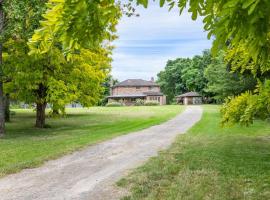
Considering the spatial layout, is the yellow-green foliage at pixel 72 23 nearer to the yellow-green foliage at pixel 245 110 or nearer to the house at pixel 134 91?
the yellow-green foliage at pixel 245 110

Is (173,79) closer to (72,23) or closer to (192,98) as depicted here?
(192,98)

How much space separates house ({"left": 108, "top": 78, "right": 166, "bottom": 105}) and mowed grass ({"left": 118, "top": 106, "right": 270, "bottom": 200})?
8129cm

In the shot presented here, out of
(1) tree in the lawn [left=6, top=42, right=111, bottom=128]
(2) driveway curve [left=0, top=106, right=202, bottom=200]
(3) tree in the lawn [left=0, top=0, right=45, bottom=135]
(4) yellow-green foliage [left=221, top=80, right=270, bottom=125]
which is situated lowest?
(2) driveway curve [left=0, top=106, right=202, bottom=200]

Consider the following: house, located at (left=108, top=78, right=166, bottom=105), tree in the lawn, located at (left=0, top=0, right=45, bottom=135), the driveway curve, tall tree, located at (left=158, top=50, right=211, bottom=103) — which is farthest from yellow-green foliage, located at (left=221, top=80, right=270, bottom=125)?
house, located at (left=108, top=78, right=166, bottom=105)

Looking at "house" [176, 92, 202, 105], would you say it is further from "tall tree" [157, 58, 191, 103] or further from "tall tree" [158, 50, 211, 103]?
"tall tree" [157, 58, 191, 103]

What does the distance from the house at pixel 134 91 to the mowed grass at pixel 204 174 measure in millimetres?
81286

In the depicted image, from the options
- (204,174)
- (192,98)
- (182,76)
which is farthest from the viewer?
(182,76)

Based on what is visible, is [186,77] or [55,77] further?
[186,77]

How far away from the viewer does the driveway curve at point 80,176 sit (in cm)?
853

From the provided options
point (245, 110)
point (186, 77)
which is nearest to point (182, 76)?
point (186, 77)

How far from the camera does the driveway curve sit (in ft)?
28.0

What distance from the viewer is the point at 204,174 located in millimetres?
10023

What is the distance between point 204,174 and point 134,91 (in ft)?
306

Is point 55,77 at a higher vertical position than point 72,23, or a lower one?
higher
